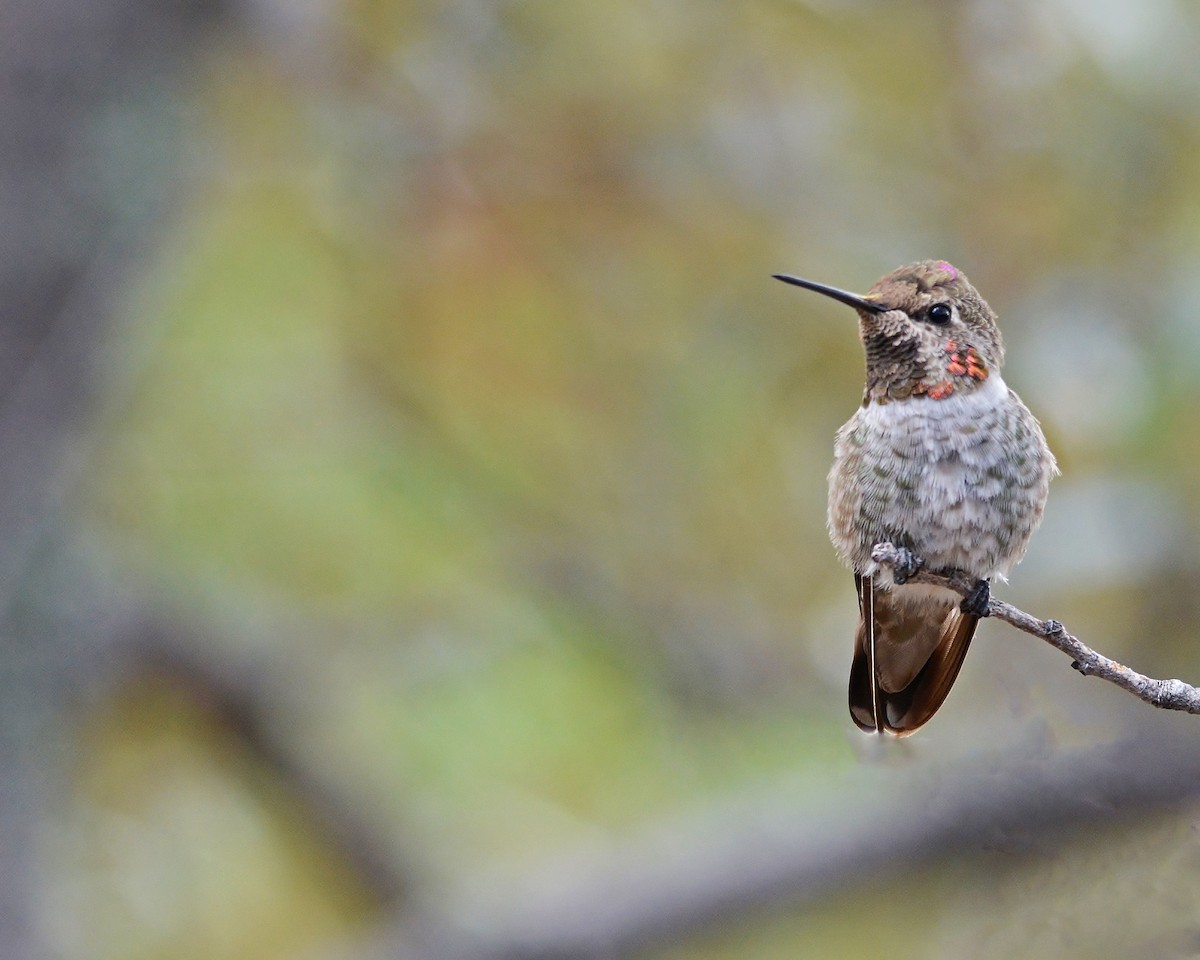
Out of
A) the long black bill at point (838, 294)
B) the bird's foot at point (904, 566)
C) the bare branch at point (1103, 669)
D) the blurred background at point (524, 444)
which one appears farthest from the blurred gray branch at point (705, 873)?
the bare branch at point (1103, 669)

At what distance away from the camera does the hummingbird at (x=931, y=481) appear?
6.08 ft

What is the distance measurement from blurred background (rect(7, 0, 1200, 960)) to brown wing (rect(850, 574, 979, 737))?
118 cm

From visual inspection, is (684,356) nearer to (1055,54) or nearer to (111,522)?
(1055,54)

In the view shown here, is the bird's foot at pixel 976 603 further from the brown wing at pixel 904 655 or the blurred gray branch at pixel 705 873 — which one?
the blurred gray branch at pixel 705 873

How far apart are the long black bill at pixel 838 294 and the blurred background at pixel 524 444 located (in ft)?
5.30

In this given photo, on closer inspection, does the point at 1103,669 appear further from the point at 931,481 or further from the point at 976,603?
the point at 931,481

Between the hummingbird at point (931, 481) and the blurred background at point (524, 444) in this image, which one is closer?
the hummingbird at point (931, 481)

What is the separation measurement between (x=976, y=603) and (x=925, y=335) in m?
0.38

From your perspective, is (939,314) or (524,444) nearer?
(939,314)

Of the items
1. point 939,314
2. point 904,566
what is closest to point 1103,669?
point 904,566

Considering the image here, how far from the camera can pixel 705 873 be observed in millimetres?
4258

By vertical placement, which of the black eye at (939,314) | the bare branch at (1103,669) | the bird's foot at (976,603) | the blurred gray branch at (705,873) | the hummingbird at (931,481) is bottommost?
the bare branch at (1103,669)

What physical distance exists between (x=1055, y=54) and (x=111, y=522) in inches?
131

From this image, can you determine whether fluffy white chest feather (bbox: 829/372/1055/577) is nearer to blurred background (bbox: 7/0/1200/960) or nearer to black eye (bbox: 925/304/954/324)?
black eye (bbox: 925/304/954/324)
